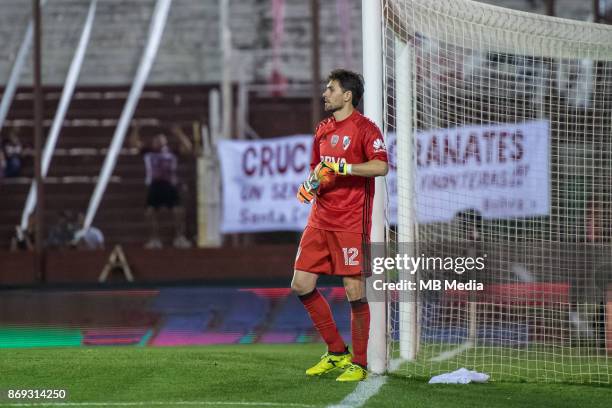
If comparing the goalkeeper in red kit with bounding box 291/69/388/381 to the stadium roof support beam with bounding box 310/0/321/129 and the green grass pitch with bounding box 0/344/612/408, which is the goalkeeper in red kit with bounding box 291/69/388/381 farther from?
the stadium roof support beam with bounding box 310/0/321/129

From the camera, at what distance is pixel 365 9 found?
835cm

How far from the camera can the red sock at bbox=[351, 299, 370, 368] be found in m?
7.88

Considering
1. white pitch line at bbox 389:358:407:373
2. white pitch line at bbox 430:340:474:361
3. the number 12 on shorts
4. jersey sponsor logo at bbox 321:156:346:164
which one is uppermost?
jersey sponsor logo at bbox 321:156:346:164

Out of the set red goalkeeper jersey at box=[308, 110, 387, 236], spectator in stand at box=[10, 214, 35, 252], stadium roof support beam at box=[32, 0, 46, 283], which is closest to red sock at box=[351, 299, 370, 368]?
red goalkeeper jersey at box=[308, 110, 387, 236]

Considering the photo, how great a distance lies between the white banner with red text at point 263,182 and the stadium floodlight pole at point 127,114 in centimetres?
258

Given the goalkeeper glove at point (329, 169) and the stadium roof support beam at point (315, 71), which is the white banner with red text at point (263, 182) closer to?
the stadium roof support beam at point (315, 71)

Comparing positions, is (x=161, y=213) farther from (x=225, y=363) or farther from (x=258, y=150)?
(x=225, y=363)

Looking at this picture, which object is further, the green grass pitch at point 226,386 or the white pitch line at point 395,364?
the white pitch line at point 395,364

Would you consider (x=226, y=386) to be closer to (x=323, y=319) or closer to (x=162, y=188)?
(x=323, y=319)

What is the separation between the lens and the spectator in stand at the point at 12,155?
20.7m

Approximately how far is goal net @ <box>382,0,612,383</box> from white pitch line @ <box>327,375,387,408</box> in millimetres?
573

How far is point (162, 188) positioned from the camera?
19797mm

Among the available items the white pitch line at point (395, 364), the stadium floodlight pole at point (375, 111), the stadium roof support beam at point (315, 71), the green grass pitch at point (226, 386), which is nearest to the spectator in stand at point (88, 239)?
the stadium roof support beam at point (315, 71)

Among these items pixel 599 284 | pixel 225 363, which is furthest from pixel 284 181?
pixel 225 363
